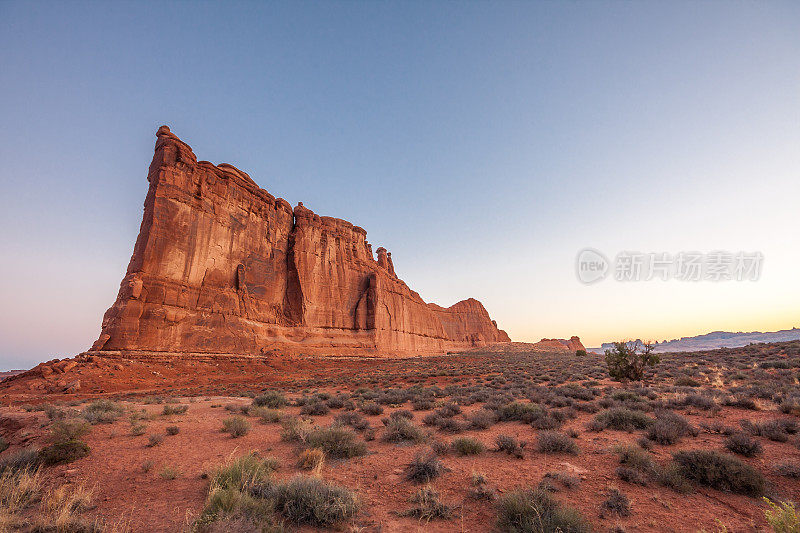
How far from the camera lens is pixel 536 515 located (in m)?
3.40

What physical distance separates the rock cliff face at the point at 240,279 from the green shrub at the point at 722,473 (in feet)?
105

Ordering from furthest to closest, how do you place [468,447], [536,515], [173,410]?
[173,410]
[468,447]
[536,515]

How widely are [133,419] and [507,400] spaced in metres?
11.2

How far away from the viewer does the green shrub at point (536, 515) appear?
10.6 feet

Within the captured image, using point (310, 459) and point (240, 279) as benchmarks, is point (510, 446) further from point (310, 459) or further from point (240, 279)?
point (240, 279)

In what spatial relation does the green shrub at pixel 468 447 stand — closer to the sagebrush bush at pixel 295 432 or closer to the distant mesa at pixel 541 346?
the sagebrush bush at pixel 295 432

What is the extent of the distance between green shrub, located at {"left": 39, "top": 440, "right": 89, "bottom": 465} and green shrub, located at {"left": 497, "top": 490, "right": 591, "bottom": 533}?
25.2 ft

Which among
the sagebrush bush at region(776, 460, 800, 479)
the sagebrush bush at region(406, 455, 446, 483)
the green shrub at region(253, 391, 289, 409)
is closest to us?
the sagebrush bush at region(776, 460, 800, 479)

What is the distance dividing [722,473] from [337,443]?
6.08m

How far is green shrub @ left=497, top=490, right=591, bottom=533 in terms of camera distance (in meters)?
3.23

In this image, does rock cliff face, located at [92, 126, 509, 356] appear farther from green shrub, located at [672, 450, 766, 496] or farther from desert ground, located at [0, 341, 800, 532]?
green shrub, located at [672, 450, 766, 496]

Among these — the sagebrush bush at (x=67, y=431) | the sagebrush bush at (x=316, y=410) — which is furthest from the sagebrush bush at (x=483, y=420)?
the sagebrush bush at (x=67, y=431)

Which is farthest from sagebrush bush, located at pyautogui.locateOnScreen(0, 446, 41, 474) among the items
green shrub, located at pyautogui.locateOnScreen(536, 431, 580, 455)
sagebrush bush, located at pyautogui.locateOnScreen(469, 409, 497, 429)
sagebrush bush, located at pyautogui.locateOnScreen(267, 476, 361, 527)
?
green shrub, located at pyautogui.locateOnScreen(536, 431, 580, 455)

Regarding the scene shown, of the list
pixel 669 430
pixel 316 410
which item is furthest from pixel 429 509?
pixel 316 410
